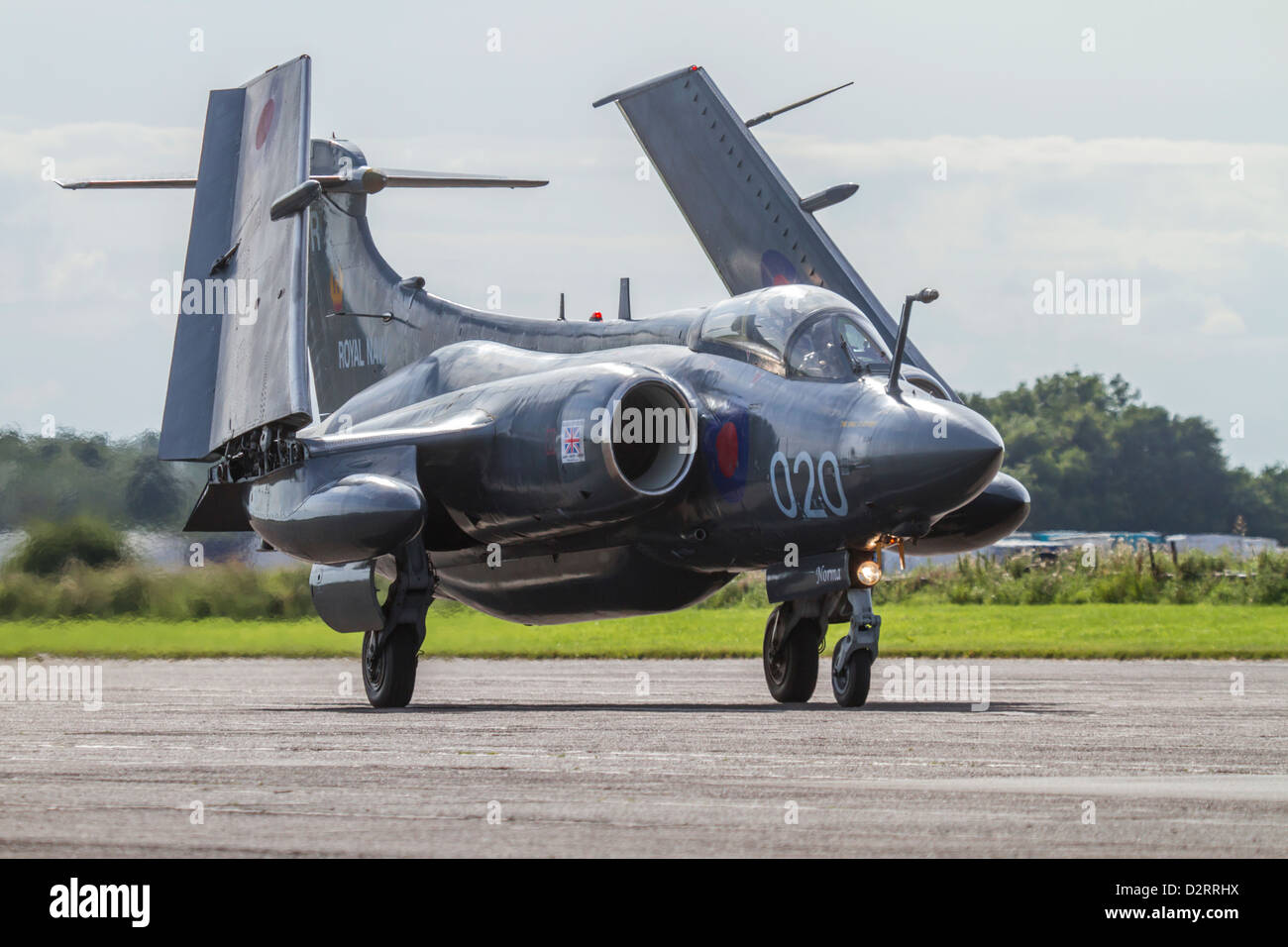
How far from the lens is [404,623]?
17422 millimetres

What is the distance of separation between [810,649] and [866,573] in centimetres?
155

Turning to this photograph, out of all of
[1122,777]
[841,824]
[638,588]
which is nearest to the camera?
[841,824]

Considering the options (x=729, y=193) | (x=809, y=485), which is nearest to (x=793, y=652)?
(x=809, y=485)

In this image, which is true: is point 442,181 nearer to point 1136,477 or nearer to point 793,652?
point 793,652

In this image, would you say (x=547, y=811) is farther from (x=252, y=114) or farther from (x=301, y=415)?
(x=252, y=114)

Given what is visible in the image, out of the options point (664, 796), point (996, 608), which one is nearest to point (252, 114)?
point (664, 796)

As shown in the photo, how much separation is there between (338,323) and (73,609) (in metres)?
6.52

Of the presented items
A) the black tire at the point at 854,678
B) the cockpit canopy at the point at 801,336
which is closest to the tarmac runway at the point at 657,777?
the black tire at the point at 854,678

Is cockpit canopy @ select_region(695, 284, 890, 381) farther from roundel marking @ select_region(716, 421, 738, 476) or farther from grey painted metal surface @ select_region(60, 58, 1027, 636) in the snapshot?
roundel marking @ select_region(716, 421, 738, 476)

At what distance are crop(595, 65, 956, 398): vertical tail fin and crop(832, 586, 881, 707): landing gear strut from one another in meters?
4.65

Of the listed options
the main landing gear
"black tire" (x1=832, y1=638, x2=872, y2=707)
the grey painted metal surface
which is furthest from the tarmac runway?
the grey painted metal surface

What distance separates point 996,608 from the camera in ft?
122

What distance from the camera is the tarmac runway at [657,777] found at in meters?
7.53

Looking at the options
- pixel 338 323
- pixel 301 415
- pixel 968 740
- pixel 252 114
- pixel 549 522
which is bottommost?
pixel 968 740
